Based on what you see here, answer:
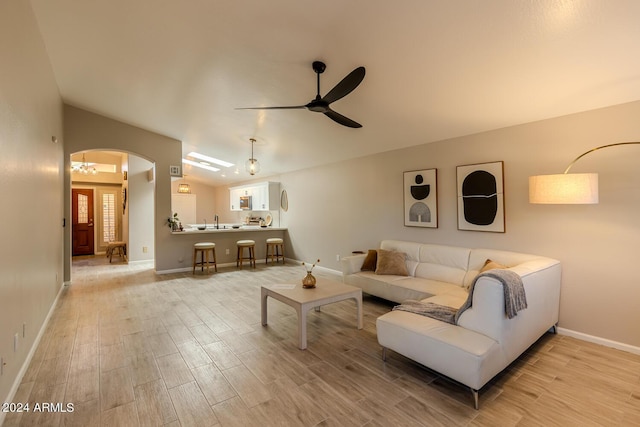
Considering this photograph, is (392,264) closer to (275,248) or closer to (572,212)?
(572,212)

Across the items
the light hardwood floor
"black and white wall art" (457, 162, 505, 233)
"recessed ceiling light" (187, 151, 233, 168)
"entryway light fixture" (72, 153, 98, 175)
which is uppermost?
"recessed ceiling light" (187, 151, 233, 168)

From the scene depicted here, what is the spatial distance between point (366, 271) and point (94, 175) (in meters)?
9.06

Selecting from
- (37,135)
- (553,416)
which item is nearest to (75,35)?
(37,135)

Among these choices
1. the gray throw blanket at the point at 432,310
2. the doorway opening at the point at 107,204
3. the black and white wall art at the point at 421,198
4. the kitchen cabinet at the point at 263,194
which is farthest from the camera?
the kitchen cabinet at the point at 263,194

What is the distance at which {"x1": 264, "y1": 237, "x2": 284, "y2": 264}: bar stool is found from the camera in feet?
24.0

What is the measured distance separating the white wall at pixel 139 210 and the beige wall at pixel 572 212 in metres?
6.45

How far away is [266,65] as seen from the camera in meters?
3.19

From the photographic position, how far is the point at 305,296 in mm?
3080

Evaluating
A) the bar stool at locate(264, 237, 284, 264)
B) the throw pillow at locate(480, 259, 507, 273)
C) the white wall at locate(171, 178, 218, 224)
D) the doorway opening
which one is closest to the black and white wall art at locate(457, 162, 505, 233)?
the throw pillow at locate(480, 259, 507, 273)

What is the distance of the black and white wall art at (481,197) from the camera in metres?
3.63

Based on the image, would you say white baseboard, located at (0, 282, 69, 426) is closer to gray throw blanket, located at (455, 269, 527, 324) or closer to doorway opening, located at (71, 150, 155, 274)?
gray throw blanket, located at (455, 269, 527, 324)

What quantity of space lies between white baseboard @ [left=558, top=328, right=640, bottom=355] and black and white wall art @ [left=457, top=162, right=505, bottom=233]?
1254 mm

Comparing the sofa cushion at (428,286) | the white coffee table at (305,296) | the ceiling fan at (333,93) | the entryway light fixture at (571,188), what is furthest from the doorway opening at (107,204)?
the entryway light fixture at (571,188)

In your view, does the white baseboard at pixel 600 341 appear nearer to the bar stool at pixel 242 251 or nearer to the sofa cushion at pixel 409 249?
the sofa cushion at pixel 409 249
